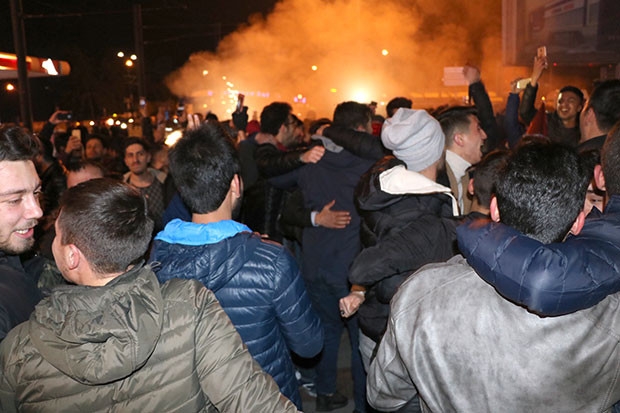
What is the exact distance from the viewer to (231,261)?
245 centimetres

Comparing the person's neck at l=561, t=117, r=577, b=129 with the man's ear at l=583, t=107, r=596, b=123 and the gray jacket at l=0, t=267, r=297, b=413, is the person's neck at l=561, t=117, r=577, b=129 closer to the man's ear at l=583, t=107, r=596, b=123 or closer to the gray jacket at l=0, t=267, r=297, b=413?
the man's ear at l=583, t=107, r=596, b=123

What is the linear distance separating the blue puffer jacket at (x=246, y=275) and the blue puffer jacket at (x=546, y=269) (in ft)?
3.42

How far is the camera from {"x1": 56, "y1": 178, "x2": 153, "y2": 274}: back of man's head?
196cm

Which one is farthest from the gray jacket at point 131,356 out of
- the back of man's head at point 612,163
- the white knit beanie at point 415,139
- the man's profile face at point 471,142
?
the man's profile face at point 471,142

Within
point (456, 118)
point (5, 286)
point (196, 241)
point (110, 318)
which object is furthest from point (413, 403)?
point (456, 118)

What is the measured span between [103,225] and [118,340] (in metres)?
0.42

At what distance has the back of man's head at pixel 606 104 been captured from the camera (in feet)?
13.6

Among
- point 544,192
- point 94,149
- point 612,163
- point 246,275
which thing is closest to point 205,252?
point 246,275

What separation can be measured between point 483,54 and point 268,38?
23.1 feet

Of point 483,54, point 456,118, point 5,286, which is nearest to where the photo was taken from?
point 5,286

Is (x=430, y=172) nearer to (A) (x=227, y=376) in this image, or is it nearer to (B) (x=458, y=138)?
(B) (x=458, y=138)

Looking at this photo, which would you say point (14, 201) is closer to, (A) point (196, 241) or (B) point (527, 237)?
(A) point (196, 241)

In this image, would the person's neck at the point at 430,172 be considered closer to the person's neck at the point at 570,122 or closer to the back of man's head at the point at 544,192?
the back of man's head at the point at 544,192

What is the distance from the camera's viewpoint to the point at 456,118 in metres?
3.96
